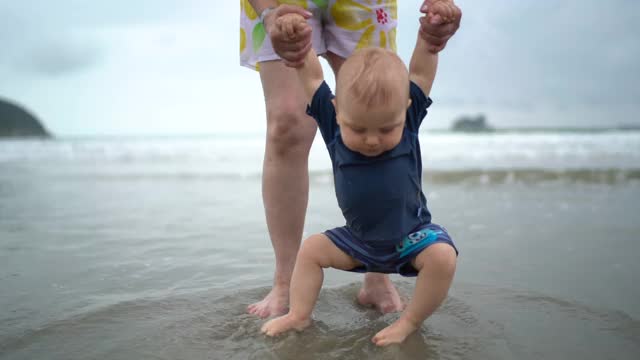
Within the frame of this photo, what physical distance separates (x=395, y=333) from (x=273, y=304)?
515mm

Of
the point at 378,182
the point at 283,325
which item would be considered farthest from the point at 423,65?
the point at 283,325

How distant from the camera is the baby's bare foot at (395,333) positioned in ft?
5.08

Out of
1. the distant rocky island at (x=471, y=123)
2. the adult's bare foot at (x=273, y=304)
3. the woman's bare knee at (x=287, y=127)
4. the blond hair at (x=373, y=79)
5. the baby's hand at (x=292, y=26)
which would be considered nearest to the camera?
the blond hair at (x=373, y=79)

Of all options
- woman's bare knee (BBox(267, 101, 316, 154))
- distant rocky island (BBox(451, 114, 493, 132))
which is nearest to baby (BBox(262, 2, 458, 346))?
woman's bare knee (BBox(267, 101, 316, 154))

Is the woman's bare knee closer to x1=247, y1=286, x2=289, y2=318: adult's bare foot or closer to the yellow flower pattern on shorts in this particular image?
the yellow flower pattern on shorts

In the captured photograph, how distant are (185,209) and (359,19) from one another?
8.64 feet

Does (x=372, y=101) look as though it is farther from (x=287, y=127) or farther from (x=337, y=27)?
(x=337, y=27)

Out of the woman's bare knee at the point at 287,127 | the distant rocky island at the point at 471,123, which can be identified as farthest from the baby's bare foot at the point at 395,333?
the distant rocky island at the point at 471,123

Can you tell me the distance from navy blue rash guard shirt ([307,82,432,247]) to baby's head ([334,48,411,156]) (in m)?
0.07

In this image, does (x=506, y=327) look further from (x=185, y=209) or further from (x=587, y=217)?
(x=185, y=209)

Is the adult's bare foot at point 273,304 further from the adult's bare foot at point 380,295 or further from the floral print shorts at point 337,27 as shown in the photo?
the floral print shorts at point 337,27

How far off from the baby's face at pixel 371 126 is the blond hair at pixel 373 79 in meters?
0.02

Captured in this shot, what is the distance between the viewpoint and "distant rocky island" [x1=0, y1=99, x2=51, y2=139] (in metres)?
29.0

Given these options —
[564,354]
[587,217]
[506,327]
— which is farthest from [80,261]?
[587,217]
